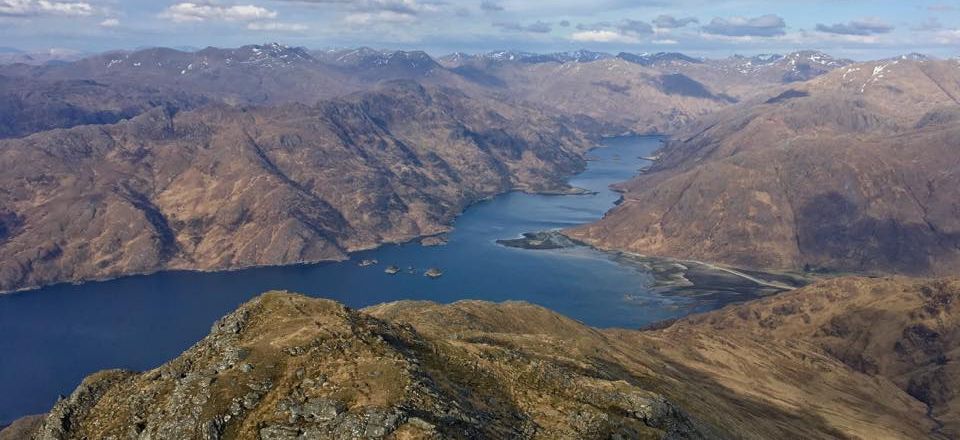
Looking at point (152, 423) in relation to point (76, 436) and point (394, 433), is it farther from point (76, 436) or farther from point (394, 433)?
point (394, 433)

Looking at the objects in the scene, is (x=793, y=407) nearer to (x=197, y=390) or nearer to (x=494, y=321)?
(x=494, y=321)

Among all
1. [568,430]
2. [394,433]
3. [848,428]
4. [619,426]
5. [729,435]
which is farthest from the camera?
[848,428]

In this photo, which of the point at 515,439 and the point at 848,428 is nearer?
the point at 515,439

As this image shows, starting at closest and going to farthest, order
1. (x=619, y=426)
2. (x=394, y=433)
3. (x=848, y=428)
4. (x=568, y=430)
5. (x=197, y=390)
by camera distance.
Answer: (x=394, y=433)
(x=197, y=390)
(x=568, y=430)
(x=619, y=426)
(x=848, y=428)

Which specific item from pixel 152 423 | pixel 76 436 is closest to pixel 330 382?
pixel 152 423

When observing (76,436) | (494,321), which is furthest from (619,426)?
(494,321)

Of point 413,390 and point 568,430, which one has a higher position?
point 413,390

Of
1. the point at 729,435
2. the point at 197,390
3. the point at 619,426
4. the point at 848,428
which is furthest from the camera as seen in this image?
the point at 848,428

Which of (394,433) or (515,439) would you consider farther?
(515,439)

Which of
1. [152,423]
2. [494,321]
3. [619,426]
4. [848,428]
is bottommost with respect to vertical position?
[848,428]
